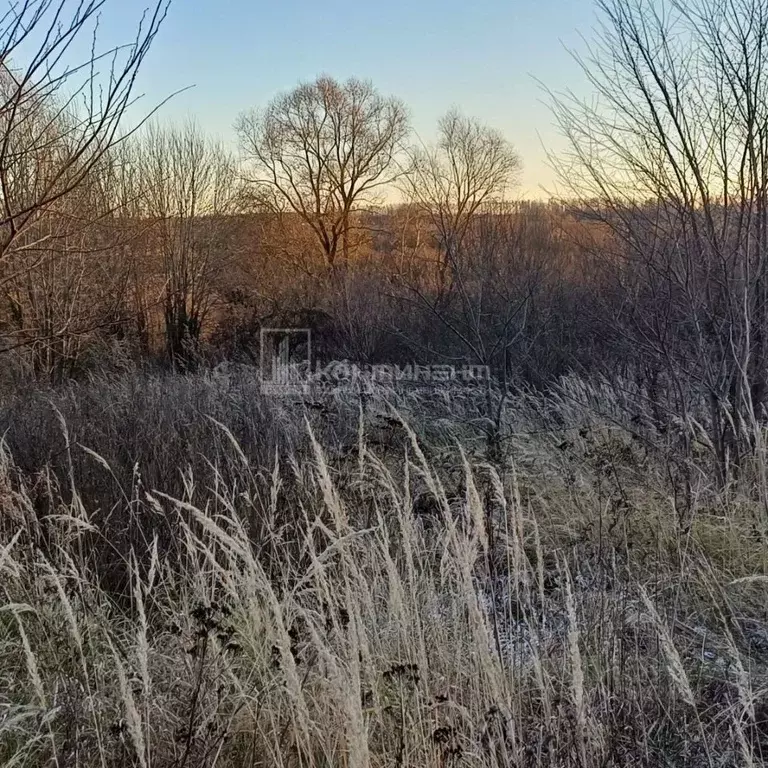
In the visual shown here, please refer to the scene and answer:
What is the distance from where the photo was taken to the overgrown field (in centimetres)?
170

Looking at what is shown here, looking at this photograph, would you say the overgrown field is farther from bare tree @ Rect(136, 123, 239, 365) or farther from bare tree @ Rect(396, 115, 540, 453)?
bare tree @ Rect(136, 123, 239, 365)

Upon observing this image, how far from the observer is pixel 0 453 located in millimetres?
3113

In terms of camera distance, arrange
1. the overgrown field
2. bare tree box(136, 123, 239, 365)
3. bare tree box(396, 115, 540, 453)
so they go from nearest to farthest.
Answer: the overgrown field → bare tree box(396, 115, 540, 453) → bare tree box(136, 123, 239, 365)

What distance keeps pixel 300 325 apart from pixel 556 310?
572 cm

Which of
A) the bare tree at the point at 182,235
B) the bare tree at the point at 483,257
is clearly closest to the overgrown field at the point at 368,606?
the bare tree at the point at 483,257

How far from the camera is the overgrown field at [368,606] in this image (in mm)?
1698

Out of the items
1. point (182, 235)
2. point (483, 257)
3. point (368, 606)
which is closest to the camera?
point (368, 606)

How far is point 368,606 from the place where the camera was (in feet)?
6.06

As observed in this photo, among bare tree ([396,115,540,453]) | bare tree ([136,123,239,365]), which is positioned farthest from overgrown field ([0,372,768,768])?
bare tree ([136,123,239,365])

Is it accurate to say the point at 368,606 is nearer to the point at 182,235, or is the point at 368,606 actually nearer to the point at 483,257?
the point at 483,257

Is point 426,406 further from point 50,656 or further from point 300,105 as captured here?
point 300,105

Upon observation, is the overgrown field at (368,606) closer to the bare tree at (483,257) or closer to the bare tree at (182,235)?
the bare tree at (483,257)

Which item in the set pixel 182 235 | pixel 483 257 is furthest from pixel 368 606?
pixel 182 235

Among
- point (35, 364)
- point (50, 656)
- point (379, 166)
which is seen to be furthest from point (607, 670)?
point (379, 166)
